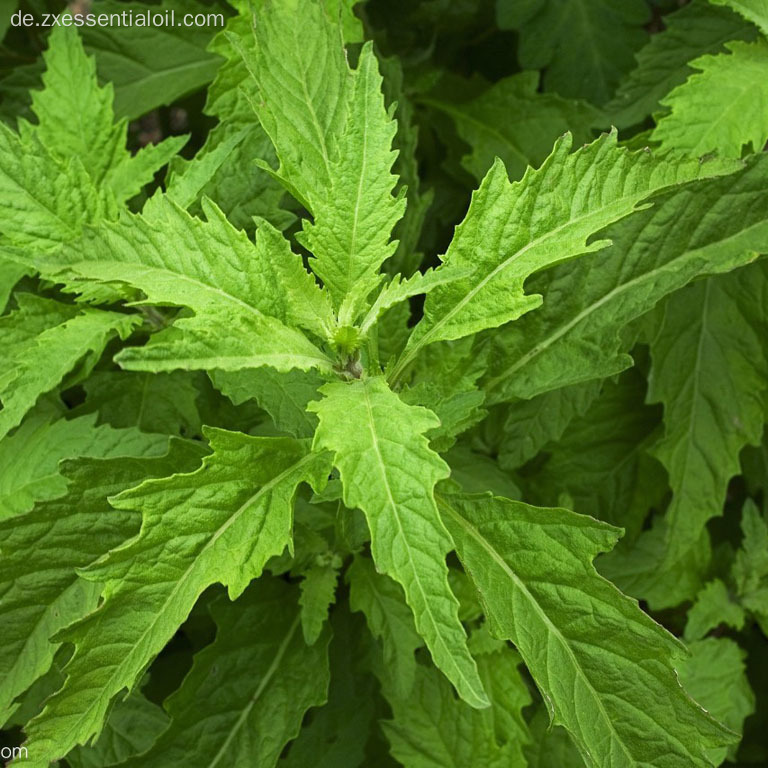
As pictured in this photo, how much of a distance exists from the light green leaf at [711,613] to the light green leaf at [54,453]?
1.13 meters

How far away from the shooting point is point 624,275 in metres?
1.25

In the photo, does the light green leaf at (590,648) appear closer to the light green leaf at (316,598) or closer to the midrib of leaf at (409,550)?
the midrib of leaf at (409,550)

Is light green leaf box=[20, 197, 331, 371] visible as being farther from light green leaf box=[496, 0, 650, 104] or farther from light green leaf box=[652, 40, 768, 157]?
light green leaf box=[496, 0, 650, 104]

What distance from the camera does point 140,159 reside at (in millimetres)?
1363

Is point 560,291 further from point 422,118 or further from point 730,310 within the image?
point 422,118

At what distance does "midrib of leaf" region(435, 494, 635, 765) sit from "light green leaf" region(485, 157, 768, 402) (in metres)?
0.24

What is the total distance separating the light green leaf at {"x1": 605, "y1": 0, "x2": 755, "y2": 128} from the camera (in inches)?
62.2

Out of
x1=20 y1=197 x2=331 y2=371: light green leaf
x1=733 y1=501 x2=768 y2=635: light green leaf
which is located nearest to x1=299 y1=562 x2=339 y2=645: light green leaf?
x1=20 y1=197 x2=331 y2=371: light green leaf

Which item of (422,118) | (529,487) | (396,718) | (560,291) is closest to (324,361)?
(560,291)

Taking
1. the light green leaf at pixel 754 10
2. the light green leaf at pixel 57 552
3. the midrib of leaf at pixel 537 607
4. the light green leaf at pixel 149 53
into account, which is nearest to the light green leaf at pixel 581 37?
the light green leaf at pixel 754 10

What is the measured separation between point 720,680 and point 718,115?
1.07m

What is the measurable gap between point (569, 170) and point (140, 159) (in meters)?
0.74

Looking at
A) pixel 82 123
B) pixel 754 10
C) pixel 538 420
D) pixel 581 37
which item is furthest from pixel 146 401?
pixel 581 37

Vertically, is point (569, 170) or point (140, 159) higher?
point (569, 170)
